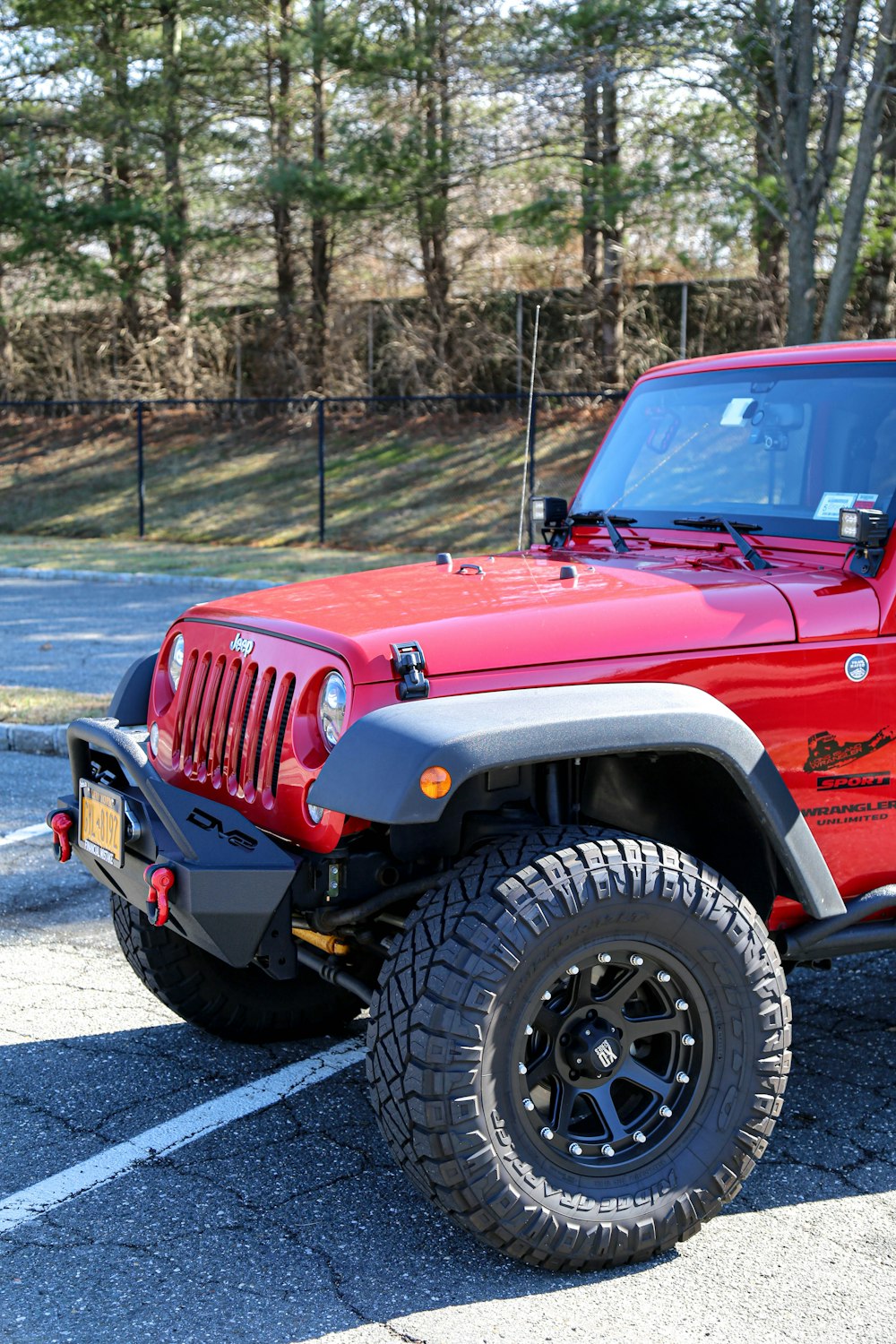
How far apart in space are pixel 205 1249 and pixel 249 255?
25.0 m

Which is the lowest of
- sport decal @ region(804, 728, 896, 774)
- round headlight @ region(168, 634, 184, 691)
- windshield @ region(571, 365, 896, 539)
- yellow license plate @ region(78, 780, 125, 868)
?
yellow license plate @ region(78, 780, 125, 868)

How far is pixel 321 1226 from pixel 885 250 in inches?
702

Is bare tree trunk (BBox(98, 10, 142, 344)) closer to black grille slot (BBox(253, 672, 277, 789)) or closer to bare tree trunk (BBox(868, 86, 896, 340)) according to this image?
bare tree trunk (BBox(868, 86, 896, 340))

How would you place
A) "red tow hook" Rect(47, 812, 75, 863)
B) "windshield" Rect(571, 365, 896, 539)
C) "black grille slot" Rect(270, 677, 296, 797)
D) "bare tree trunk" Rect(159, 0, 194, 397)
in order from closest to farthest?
"black grille slot" Rect(270, 677, 296, 797) < "red tow hook" Rect(47, 812, 75, 863) < "windshield" Rect(571, 365, 896, 539) < "bare tree trunk" Rect(159, 0, 194, 397)

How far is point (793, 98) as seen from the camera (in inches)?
599

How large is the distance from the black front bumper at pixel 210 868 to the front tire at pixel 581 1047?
0.31 metres

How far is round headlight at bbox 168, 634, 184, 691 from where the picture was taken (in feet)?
12.6

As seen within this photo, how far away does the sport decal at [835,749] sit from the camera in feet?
11.2

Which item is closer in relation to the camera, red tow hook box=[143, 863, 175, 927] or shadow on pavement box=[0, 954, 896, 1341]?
shadow on pavement box=[0, 954, 896, 1341]

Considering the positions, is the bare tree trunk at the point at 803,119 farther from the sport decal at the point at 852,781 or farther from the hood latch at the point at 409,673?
the hood latch at the point at 409,673

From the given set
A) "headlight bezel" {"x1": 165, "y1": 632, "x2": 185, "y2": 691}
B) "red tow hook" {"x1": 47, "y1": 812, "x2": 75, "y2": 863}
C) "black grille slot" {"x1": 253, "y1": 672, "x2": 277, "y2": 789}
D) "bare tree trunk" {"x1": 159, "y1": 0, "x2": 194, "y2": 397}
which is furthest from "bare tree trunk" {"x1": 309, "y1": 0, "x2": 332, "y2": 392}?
"black grille slot" {"x1": 253, "y1": 672, "x2": 277, "y2": 789}

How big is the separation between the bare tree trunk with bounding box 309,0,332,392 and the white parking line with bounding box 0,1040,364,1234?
20.7 metres

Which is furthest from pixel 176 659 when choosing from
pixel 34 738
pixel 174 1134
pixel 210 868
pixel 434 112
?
pixel 434 112

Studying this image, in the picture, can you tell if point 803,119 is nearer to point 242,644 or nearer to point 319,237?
point 319,237
